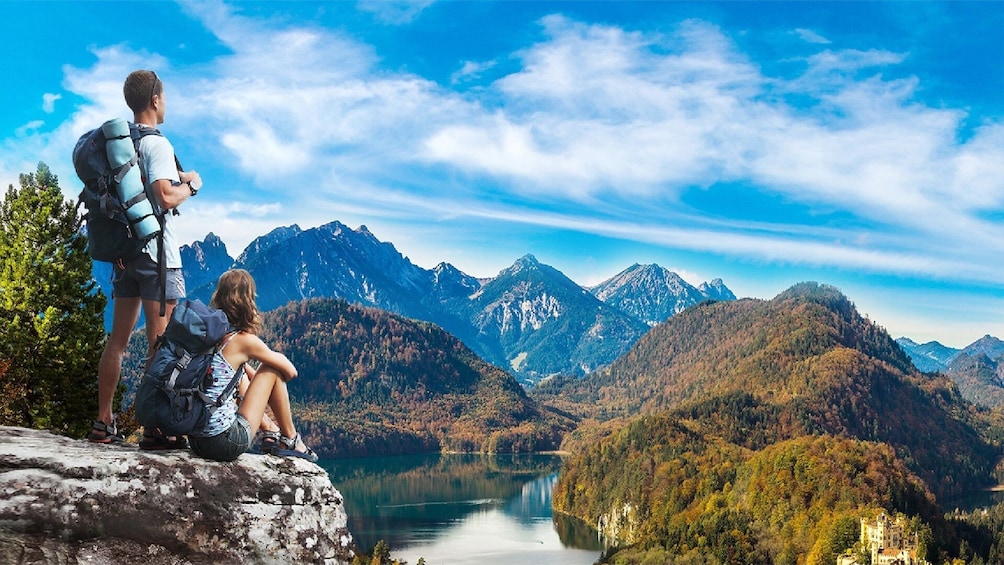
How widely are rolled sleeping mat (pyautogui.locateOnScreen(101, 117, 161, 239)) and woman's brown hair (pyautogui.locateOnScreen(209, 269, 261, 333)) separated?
99cm

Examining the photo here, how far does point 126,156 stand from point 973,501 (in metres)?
228

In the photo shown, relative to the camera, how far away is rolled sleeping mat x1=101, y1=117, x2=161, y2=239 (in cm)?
884

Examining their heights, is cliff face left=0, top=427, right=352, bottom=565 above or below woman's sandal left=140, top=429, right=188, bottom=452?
below

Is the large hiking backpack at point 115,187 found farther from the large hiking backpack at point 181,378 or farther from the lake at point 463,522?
the lake at point 463,522

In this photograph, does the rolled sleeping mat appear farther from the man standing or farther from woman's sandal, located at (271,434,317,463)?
woman's sandal, located at (271,434,317,463)

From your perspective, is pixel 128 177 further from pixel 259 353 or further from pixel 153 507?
pixel 153 507

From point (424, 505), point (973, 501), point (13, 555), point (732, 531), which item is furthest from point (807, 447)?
point (13, 555)

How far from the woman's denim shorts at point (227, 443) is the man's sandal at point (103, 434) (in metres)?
1.17

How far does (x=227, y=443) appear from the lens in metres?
8.85

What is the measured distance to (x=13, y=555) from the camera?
738 cm

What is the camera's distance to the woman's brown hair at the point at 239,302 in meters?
9.23

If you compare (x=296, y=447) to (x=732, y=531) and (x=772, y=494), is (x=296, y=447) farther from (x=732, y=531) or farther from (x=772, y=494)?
(x=772, y=494)

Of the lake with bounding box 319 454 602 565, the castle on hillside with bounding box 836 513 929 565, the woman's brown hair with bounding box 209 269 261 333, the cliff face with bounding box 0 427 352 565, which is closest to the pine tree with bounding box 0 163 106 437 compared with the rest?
the cliff face with bounding box 0 427 352 565

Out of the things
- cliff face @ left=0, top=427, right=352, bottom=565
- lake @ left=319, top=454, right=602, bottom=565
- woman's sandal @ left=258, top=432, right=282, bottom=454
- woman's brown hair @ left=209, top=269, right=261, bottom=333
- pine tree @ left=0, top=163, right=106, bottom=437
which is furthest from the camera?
lake @ left=319, top=454, right=602, bottom=565
